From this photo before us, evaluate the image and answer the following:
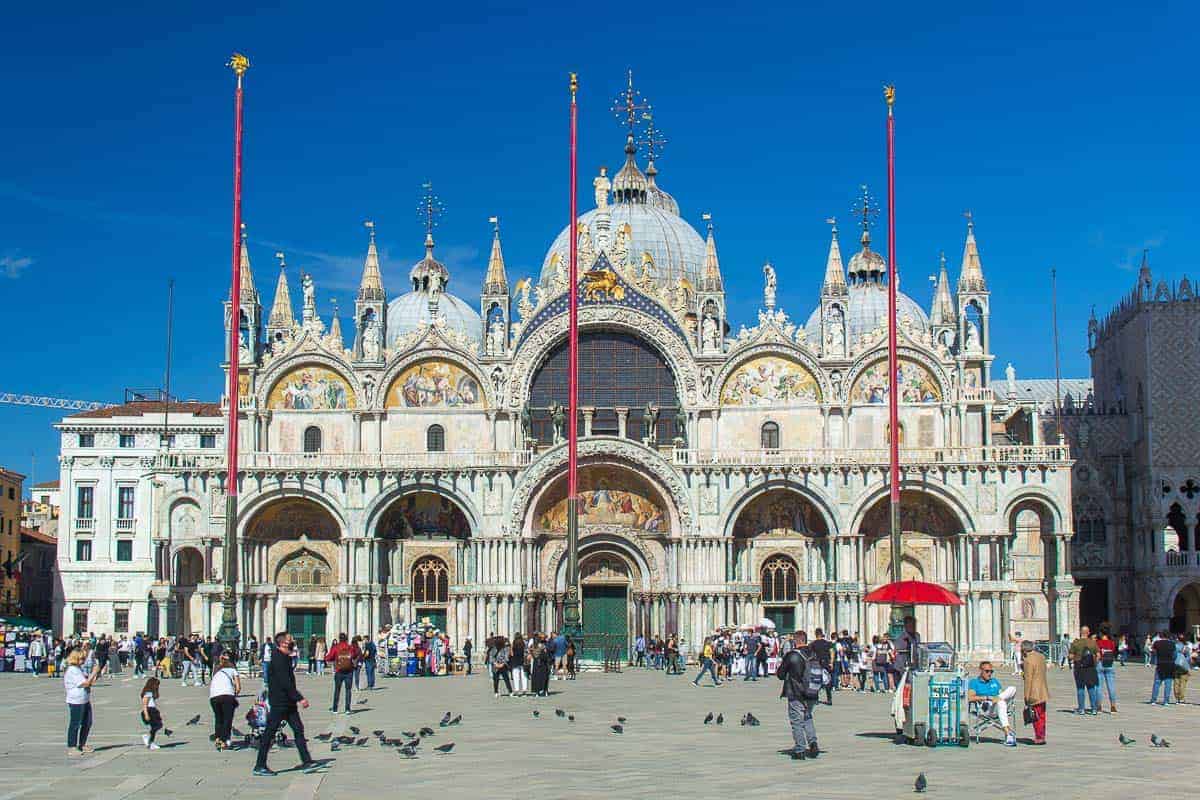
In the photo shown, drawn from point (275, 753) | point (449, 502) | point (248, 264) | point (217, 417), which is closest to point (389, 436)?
point (449, 502)

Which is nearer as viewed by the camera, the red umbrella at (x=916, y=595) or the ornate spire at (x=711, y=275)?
the red umbrella at (x=916, y=595)

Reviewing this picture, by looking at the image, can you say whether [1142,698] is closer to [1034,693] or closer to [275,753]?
[1034,693]

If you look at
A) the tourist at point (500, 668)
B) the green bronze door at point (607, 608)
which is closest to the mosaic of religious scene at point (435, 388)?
the green bronze door at point (607, 608)

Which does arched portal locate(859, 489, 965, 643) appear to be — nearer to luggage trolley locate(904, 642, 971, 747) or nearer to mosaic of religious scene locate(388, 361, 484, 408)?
mosaic of religious scene locate(388, 361, 484, 408)

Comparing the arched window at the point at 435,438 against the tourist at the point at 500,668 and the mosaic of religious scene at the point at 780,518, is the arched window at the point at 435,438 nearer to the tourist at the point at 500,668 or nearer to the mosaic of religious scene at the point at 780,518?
the mosaic of religious scene at the point at 780,518

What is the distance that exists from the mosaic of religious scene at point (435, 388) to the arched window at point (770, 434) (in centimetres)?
1148

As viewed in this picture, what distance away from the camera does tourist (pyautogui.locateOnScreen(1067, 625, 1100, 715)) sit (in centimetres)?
3219

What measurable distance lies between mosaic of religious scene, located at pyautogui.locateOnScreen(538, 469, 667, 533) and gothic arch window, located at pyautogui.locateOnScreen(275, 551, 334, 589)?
923cm

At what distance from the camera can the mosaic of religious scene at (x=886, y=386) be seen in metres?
62.6

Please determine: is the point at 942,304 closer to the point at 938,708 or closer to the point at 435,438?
the point at 435,438

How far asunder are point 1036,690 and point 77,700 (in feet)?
51.6

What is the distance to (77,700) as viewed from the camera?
25.1m

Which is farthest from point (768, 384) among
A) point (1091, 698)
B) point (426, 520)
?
point (1091, 698)

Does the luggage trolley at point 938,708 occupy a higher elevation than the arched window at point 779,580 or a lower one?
lower
